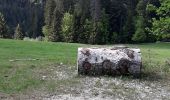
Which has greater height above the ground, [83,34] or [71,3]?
[71,3]

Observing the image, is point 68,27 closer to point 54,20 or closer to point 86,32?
point 86,32

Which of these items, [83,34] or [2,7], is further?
[2,7]

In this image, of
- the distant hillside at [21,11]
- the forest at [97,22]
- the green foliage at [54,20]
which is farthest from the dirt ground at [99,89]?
the distant hillside at [21,11]

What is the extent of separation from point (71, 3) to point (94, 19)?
8942 millimetres

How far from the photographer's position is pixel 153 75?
63.9ft

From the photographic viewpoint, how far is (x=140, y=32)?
89438 mm

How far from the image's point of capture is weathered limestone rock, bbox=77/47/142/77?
60.3ft

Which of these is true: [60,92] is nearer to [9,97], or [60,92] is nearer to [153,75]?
[9,97]

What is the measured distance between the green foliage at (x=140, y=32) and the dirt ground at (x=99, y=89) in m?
71.0

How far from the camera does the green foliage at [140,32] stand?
89.2 metres

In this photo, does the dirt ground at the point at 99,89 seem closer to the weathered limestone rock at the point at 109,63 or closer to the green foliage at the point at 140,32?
the weathered limestone rock at the point at 109,63

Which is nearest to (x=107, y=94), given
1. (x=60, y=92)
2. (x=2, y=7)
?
(x=60, y=92)

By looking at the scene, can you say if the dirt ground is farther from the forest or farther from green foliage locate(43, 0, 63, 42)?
green foliage locate(43, 0, 63, 42)

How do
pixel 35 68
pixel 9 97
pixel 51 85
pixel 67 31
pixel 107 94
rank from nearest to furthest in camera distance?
pixel 9 97 → pixel 107 94 → pixel 51 85 → pixel 35 68 → pixel 67 31
